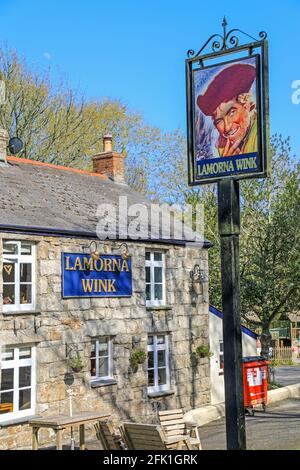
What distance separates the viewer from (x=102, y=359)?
15.9 meters

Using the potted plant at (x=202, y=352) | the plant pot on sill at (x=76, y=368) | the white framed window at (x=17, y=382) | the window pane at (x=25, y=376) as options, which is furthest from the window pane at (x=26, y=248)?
the potted plant at (x=202, y=352)

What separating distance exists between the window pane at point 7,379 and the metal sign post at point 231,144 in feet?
17.1

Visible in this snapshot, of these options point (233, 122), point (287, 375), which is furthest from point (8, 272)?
point (287, 375)

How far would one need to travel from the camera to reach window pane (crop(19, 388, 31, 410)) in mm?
13906

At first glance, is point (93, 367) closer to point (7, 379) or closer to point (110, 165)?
point (7, 379)

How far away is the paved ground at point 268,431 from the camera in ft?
44.5

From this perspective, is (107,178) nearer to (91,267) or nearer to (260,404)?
(91,267)

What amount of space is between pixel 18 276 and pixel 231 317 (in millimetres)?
5525

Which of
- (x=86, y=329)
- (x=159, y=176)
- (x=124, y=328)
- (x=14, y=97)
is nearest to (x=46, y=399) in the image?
(x=86, y=329)

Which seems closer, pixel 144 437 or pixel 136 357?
pixel 144 437

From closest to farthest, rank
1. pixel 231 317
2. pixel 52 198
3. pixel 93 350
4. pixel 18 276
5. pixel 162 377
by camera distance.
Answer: pixel 231 317 < pixel 18 276 < pixel 93 350 < pixel 52 198 < pixel 162 377

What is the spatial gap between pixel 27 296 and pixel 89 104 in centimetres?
2259

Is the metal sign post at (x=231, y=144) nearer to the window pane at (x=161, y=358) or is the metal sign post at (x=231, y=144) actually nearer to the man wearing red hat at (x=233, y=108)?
the man wearing red hat at (x=233, y=108)

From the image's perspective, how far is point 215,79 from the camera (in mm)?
10984
